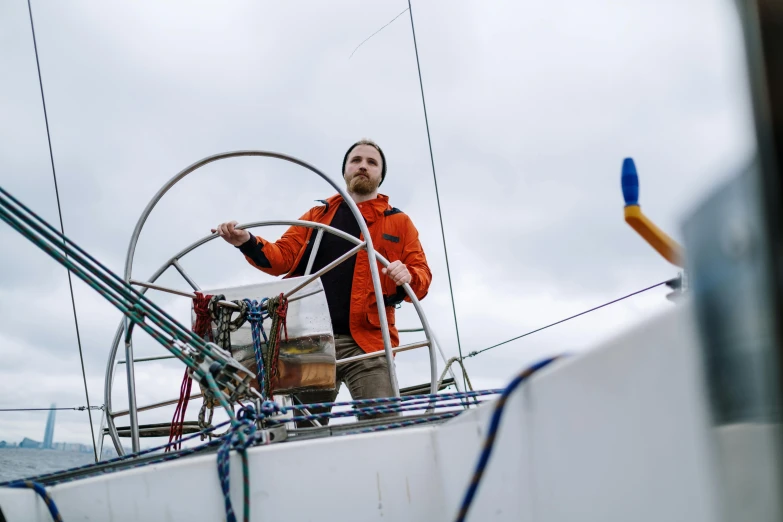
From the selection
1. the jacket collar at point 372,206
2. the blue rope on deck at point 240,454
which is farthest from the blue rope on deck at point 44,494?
the jacket collar at point 372,206

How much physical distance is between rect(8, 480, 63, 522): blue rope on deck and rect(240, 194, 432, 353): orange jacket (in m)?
1.58

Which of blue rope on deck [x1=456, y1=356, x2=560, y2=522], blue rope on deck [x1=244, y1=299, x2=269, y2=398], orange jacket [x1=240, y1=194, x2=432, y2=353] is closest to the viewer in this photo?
blue rope on deck [x1=456, y1=356, x2=560, y2=522]

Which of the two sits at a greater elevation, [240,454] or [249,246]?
[249,246]

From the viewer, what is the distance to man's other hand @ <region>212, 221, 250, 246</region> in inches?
97.1

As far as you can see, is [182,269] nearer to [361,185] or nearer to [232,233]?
[232,233]

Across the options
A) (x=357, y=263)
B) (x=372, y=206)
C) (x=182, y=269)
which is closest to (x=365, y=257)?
(x=357, y=263)

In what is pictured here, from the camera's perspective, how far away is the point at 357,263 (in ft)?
9.24

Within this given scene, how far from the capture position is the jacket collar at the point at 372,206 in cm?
309

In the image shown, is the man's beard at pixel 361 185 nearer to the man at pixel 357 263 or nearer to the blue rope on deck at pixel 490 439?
the man at pixel 357 263

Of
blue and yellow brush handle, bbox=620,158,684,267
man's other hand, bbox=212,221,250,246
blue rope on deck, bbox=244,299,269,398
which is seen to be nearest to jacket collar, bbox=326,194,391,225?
man's other hand, bbox=212,221,250,246

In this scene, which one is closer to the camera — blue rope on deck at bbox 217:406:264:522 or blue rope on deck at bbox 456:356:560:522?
blue rope on deck at bbox 456:356:560:522

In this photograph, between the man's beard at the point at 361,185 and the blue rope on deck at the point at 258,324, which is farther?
the man's beard at the point at 361,185

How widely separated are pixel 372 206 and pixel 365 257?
1.27 ft

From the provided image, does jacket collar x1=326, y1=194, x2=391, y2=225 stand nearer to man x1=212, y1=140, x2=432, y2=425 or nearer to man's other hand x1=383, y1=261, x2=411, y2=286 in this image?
man x1=212, y1=140, x2=432, y2=425
